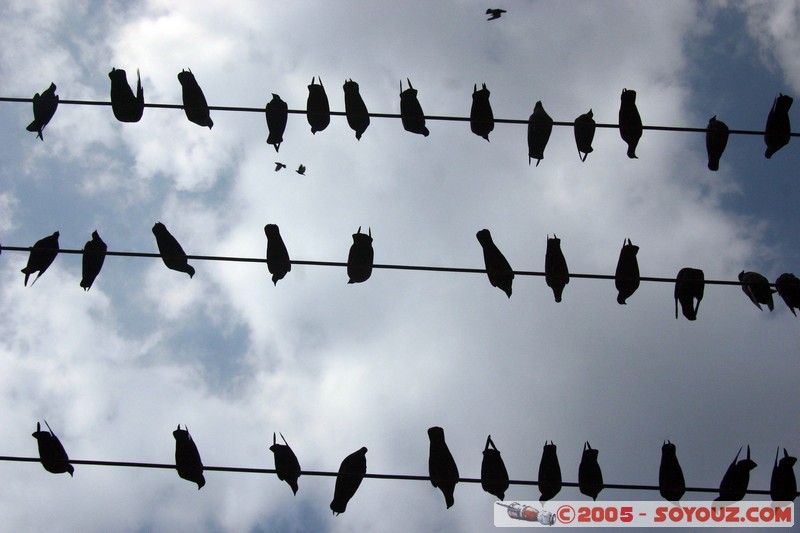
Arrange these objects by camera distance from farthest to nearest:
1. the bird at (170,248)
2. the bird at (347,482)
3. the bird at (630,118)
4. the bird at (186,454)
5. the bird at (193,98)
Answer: the bird at (630,118), the bird at (193,98), the bird at (347,482), the bird at (170,248), the bird at (186,454)

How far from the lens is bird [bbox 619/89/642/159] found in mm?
7543

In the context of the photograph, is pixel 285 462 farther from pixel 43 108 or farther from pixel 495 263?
pixel 43 108

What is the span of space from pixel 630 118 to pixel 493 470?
3.94m

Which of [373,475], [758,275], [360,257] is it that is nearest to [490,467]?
[373,475]

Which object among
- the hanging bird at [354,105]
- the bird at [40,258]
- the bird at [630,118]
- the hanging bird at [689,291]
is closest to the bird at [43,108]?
the bird at [40,258]

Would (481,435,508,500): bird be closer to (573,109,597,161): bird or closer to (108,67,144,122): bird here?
(573,109,597,161): bird

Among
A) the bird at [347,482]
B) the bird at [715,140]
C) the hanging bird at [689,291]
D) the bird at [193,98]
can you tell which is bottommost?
the bird at [347,482]

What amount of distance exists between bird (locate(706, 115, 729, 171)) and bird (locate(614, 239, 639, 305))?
1421mm

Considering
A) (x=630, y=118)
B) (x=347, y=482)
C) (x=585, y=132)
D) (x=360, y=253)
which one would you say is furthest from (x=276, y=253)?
(x=630, y=118)

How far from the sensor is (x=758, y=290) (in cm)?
703

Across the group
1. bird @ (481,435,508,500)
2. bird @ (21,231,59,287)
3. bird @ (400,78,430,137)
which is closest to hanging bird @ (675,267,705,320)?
bird @ (481,435,508,500)

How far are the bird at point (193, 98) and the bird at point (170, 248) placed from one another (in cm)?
127

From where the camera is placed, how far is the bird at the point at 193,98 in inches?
287

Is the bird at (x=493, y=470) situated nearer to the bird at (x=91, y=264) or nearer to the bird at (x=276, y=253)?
the bird at (x=276, y=253)
